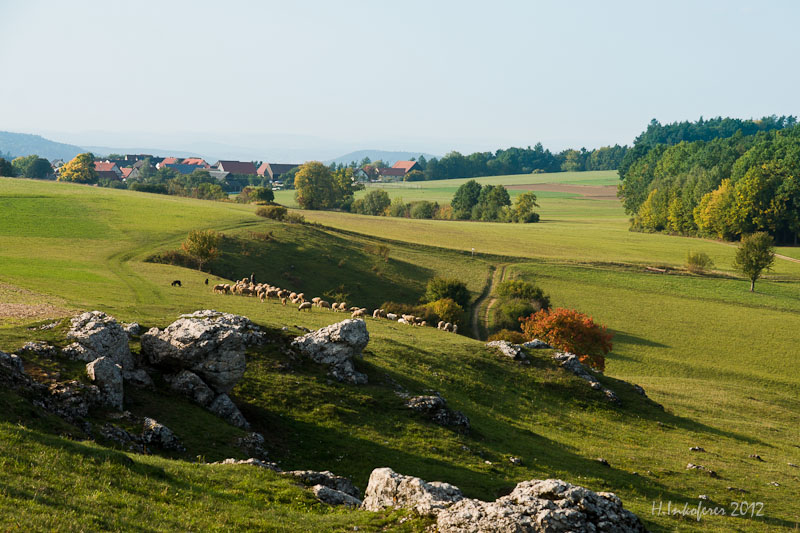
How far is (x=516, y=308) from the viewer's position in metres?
89.0

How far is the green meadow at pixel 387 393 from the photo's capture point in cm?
1894

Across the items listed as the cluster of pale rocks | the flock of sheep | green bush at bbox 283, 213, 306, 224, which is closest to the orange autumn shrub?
the flock of sheep

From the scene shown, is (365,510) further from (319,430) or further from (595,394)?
(595,394)

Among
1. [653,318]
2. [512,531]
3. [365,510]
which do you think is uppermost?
[512,531]

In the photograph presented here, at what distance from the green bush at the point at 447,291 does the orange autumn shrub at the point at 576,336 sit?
24.3 meters

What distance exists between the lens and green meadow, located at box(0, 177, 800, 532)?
62.1ft

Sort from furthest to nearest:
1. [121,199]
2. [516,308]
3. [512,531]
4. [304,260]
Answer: [121,199] → [304,260] → [516,308] → [512,531]

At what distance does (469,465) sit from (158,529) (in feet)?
56.6

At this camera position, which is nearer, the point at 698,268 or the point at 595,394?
the point at 595,394

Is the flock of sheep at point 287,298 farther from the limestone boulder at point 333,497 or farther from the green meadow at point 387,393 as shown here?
the limestone boulder at point 333,497

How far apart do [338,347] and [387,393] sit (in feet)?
12.8

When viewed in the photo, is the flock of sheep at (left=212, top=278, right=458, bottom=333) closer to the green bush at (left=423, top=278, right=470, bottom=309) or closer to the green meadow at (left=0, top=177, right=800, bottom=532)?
the green meadow at (left=0, top=177, right=800, bottom=532)

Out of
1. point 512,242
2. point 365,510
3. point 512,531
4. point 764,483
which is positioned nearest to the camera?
point 512,531

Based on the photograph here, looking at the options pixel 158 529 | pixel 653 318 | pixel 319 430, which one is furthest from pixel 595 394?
pixel 653 318
